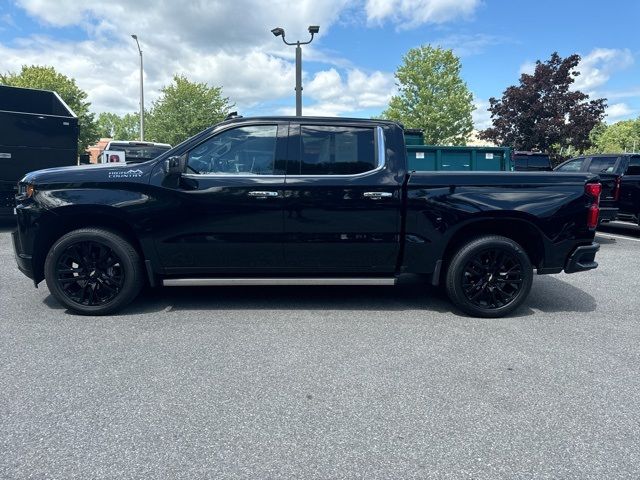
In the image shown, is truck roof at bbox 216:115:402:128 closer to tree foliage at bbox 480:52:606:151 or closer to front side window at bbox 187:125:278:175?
front side window at bbox 187:125:278:175

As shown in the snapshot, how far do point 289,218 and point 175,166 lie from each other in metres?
1.16

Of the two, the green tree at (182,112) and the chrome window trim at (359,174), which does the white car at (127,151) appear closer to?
the chrome window trim at (359,174)

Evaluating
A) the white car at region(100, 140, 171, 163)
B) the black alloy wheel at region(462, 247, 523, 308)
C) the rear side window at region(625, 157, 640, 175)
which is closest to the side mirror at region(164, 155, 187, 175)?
the black alloy wheel at region(462, 247, 523, 308)

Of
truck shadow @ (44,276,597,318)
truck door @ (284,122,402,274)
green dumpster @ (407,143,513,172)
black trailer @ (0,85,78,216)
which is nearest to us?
truck door @ (284,122,402,274)

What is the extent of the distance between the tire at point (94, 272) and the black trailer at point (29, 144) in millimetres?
6390

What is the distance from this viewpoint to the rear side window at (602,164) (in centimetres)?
1014

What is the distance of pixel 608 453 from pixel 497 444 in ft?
1.82

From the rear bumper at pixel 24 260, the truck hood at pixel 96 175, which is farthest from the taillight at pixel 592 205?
the rear bumper at pixel 24 260

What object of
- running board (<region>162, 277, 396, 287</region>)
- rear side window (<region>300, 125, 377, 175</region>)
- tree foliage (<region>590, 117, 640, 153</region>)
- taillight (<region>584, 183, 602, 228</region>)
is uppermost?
tree foliage (<region>590, 117, 640, 153</region>)

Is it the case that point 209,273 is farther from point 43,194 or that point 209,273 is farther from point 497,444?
point 497,444

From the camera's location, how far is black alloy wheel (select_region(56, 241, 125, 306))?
14.7 ft

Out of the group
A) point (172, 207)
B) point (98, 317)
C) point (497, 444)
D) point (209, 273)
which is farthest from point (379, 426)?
point (98, 317)

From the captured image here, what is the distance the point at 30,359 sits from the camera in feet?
11.5

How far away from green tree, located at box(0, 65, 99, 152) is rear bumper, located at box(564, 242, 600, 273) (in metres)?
35.3
